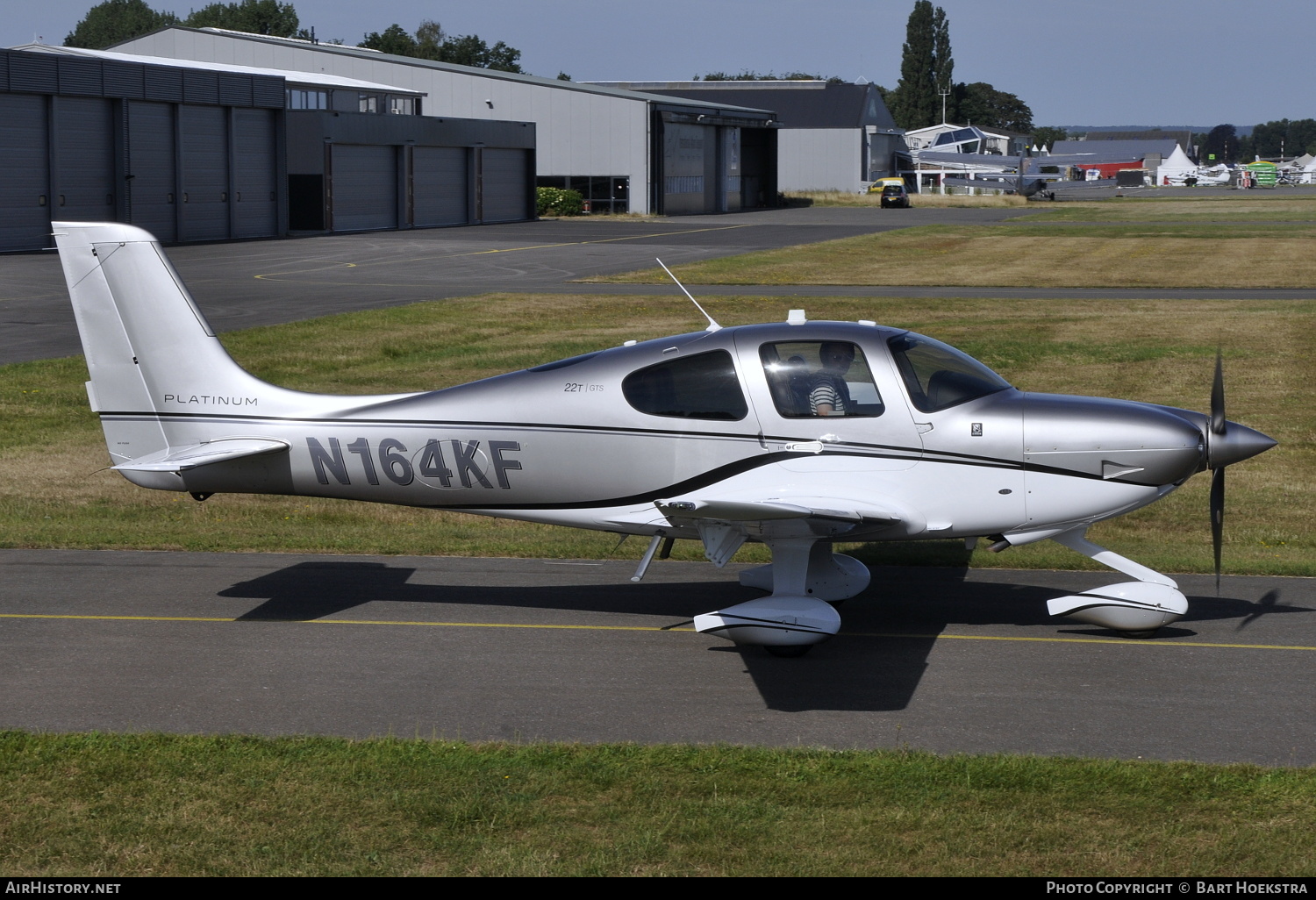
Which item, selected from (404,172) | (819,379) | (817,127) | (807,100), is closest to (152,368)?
(819,379)

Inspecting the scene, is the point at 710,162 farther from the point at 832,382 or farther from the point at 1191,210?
the point at 832,382

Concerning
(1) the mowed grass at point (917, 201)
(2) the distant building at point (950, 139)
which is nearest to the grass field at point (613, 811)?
(1) the mowed grass at point (917, 201)

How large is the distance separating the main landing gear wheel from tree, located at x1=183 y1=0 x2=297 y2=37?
172026 millimetres

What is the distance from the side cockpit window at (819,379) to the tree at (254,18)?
562 feet

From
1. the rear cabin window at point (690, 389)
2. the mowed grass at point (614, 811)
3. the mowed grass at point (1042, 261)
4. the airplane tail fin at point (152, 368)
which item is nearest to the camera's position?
the mowed grass at point (614, 811)

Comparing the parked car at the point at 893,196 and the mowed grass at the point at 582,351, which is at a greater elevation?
the parked car at the point at 893,196

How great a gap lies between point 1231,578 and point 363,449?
23.4ft

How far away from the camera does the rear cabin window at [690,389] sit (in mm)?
9273

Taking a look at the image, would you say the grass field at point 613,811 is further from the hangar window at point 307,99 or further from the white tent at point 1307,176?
the white tent at point 1307,176

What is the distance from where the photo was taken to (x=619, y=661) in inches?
356

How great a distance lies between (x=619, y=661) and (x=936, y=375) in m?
2.93

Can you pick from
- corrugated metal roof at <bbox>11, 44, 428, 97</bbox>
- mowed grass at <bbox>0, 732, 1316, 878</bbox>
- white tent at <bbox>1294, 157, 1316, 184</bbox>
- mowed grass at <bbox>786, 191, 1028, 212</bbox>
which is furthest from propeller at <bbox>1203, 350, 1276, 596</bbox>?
white tent at <bbox>1294, 157, 1316, 184</bbox>

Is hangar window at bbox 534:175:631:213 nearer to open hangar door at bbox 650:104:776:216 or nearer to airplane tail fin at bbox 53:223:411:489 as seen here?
open hangar door at bbox 650:104:776:216
